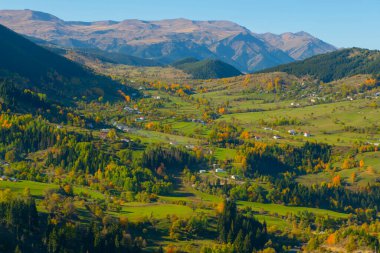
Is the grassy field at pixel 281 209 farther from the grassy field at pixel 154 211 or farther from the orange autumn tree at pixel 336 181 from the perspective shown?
the grassy field at pixel 154 211

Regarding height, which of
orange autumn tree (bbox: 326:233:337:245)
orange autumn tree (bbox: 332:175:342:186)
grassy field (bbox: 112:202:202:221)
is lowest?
grassy field (bbox: 112:202:202:221)

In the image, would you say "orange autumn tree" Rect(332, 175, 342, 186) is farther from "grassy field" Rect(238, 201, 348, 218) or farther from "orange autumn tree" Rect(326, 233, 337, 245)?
"orange autumn tree" Rect(326, 233, 337, 245)

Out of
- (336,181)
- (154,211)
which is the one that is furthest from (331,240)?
(336,181)

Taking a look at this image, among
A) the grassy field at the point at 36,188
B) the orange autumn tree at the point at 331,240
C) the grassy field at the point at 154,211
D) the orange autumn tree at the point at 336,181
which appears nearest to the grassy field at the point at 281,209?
the orange autumn tree at the point at 336,181

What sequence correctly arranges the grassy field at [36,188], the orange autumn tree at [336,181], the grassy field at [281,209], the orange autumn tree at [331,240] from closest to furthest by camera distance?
the orange autumn tree at [331,240]
the grassy field at [36,188]
the grassy field at [281,209]
the orange autumn tree at [336,181]

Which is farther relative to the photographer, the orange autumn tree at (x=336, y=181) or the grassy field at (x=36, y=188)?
the orange autumn tree at (x=336, y=181)

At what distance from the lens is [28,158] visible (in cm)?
18688

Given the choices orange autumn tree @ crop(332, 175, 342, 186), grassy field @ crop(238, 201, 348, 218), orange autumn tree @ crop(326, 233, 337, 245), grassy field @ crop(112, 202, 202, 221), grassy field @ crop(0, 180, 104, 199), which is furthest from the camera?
orange autumn tree @ crop(332, 175, 342, 186)

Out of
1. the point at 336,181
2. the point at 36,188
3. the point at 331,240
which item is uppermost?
the point at 336,181

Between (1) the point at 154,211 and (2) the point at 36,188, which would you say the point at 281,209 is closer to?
(1) the point at 154,211

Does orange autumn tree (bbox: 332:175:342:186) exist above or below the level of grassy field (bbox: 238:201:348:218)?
above

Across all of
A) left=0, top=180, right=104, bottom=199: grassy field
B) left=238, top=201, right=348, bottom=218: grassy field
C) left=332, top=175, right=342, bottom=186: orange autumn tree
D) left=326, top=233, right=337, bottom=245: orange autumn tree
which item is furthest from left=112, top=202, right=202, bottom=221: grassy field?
left=332, top=175, right=342, bottom=186: orange autumn tree

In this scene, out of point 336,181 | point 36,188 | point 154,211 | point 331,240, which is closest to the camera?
point 331,240

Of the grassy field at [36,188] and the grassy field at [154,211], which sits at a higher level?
the grassy field at [36,188]
